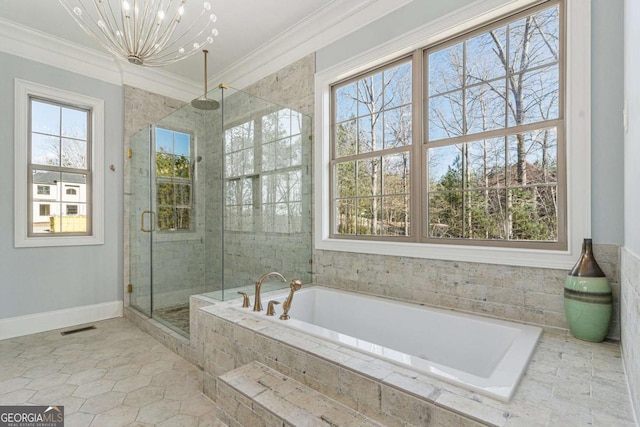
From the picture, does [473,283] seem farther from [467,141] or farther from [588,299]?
[467,141]

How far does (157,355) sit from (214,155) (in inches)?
72.9

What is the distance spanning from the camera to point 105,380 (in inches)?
89.4

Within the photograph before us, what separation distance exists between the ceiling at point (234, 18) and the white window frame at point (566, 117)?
60 centimetres

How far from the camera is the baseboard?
3.07 m

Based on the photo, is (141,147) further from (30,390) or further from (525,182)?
(525,182)

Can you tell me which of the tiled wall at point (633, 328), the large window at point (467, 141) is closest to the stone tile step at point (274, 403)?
the tiled wall at point (633, 328)

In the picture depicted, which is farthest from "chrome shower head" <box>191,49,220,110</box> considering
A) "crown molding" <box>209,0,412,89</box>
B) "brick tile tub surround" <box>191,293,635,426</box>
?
"brick tile tub surround" <box>191,293,635,426</box>

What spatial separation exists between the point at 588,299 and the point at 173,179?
360 cm

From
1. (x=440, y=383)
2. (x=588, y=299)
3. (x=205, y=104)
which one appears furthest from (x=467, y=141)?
(x=205, y=104)

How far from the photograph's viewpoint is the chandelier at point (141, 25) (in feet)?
6.28

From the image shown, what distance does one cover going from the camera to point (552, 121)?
1.89 meters

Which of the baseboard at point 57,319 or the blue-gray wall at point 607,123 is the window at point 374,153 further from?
the baseboard at point 57,319

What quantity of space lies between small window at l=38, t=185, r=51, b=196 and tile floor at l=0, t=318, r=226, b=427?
1.46 meters

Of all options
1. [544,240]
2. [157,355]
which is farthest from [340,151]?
[157,355]
